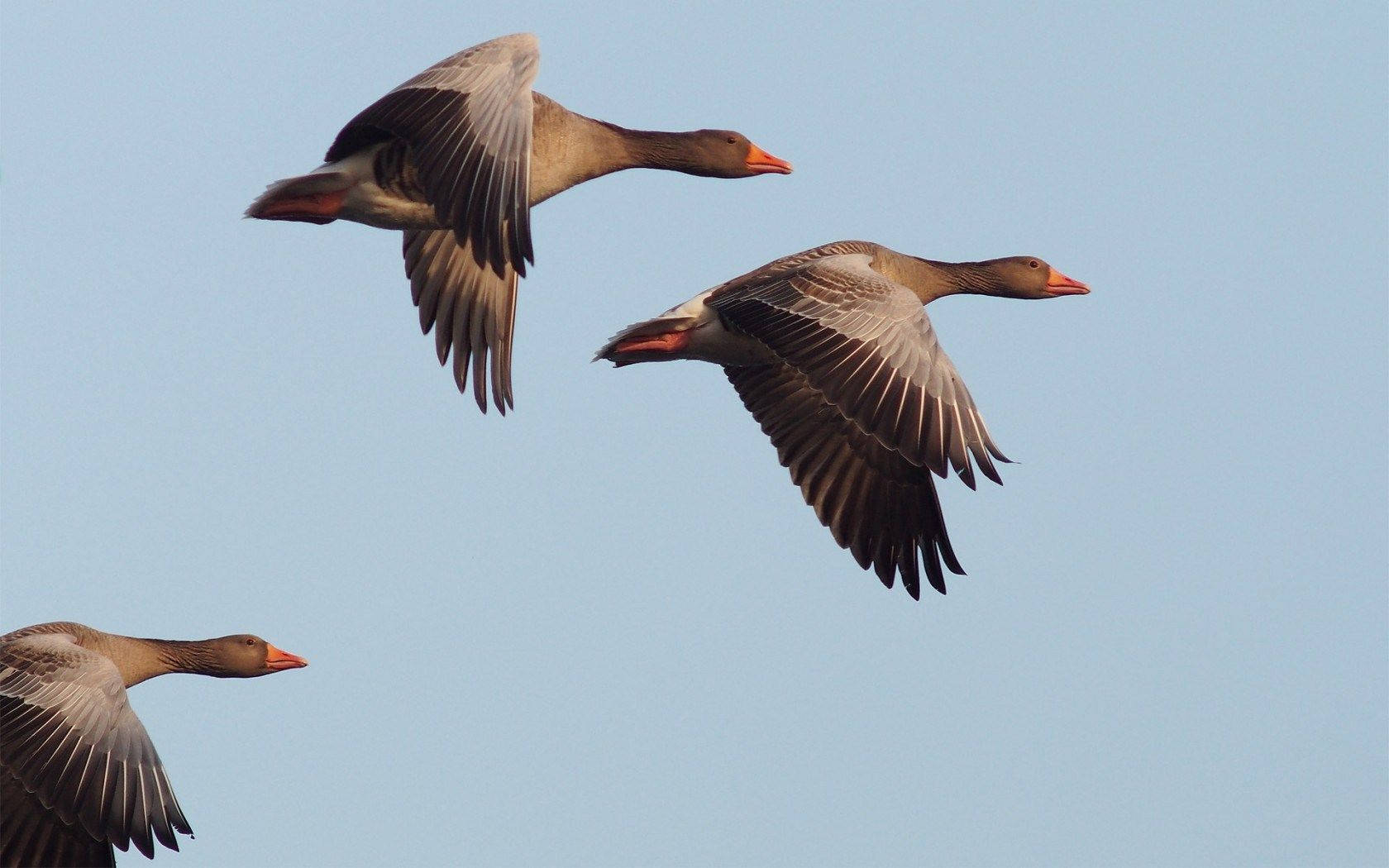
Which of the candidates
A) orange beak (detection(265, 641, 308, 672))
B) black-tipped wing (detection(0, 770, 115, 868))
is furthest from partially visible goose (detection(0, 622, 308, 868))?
orange beak (detection(265, 641, 308, 672))

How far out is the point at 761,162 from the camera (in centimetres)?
1625

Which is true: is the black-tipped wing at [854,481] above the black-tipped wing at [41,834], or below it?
above

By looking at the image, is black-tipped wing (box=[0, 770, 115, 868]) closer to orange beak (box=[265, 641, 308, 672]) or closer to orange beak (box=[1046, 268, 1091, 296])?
orange beak (box=[265, 641, 308, 672])

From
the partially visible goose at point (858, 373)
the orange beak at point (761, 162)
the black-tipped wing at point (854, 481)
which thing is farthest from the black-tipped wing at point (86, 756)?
the orange beak at point (761, 162)

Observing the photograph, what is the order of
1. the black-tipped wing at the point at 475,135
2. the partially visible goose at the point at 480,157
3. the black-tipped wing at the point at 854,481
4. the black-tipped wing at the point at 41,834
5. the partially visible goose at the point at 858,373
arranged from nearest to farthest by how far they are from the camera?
1. the black-tipped wing at the point at 41,834
2. the black-tipped wing at the point at 475,135
3. the partially visible goose at the point at 480,157
4. the partially visible goose at the point at 858,373
5. the black-tipped wing at the point at 854,481

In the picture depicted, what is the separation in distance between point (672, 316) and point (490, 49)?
214 cm

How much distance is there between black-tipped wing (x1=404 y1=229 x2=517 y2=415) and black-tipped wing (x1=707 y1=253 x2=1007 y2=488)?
11.6 feet

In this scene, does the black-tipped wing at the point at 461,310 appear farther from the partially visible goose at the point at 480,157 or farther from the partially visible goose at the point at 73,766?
the partially visible goose at the point at 73,766

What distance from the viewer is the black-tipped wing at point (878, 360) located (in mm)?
13227

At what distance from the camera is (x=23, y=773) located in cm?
1268

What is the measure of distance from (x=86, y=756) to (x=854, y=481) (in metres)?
5.35

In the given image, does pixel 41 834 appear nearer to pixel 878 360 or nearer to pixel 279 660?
pixel 279 660

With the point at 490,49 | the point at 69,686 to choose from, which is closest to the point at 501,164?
the point at 490,49

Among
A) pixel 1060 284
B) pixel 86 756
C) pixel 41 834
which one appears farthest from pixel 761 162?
pixel 41 834
